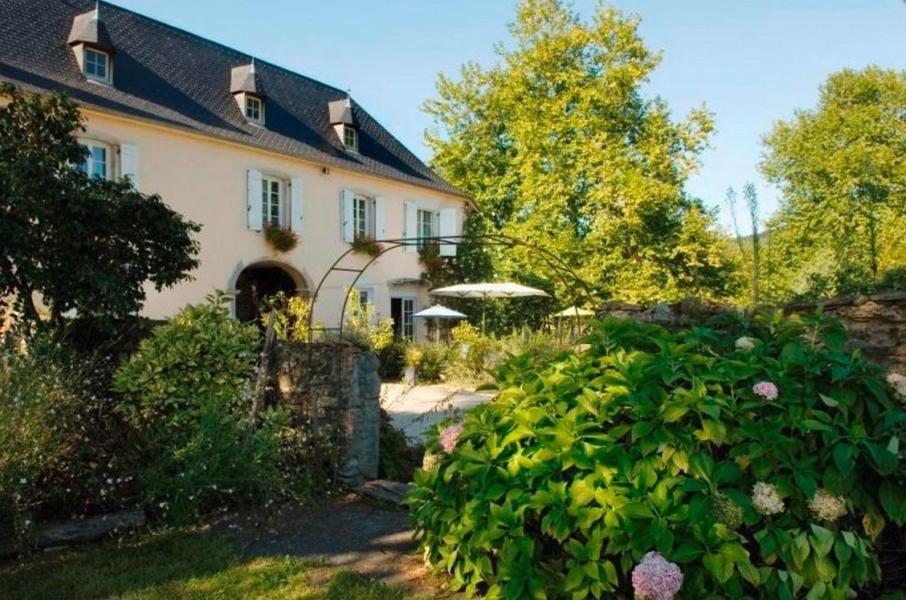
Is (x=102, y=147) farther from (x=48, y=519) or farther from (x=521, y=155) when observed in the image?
(x=521, y=155)

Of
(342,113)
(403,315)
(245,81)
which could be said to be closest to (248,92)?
(245,81)

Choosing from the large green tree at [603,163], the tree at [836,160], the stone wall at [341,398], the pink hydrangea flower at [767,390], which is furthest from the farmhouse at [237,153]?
the tree at [836,160]

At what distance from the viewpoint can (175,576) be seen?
11.5 ft

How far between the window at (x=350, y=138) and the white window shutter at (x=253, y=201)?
13.2 feet

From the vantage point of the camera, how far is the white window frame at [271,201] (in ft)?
49.9

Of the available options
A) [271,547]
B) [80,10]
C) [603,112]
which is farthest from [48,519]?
[603,112]

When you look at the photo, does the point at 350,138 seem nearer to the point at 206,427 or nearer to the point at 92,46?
the point at 92,46

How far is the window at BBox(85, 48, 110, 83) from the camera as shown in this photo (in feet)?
42.2

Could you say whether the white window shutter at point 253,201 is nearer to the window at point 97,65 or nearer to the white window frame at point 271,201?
the white window frame at point 271,201

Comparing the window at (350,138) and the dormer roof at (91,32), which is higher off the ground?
the dormer roof at (91,32)

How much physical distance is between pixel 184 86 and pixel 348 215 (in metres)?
4.64

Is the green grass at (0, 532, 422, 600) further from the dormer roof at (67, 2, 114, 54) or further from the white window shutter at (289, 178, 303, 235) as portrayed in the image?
the white window shutter at (289, 178, 303, 235)

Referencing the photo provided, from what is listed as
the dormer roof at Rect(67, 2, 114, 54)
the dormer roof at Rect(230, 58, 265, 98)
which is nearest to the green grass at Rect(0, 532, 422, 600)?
the dormer roof at Rect(67, 2, 114, 54)

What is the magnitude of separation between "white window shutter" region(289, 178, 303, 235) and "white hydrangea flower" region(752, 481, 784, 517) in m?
14.1
